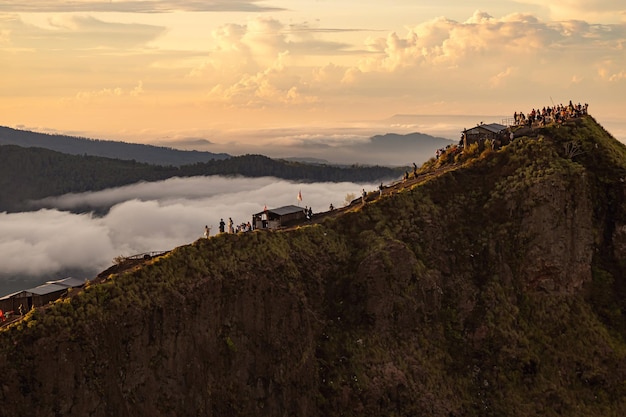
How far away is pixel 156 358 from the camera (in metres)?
60.2

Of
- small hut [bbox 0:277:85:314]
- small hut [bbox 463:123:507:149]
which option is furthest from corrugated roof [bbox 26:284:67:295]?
small hut [bbox 463:123:507:149]

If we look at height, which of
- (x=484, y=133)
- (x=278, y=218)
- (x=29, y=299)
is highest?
(x=484, y=133)

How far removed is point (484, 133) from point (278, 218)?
25.7 metres

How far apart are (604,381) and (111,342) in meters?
41.2

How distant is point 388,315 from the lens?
234 feet

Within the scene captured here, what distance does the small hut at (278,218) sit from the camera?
78938mm

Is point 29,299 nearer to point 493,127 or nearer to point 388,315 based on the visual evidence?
point 388,315

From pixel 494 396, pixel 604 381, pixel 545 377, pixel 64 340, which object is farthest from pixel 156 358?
pixel 604 381

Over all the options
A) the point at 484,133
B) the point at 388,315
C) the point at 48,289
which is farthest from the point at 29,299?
the point at 484,133

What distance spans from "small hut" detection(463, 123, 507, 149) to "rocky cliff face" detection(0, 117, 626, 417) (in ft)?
13.5

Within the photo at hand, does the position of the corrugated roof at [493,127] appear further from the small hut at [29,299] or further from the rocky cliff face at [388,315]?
the small hut at [29,299]

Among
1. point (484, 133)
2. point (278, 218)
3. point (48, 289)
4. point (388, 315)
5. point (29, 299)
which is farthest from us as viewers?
point (484, 133)

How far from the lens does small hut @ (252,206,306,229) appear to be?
7894cm

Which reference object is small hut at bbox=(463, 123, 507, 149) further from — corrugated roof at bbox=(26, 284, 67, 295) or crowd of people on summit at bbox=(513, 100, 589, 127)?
corrugated roof at bbox=(26, 284, 67, 295)
